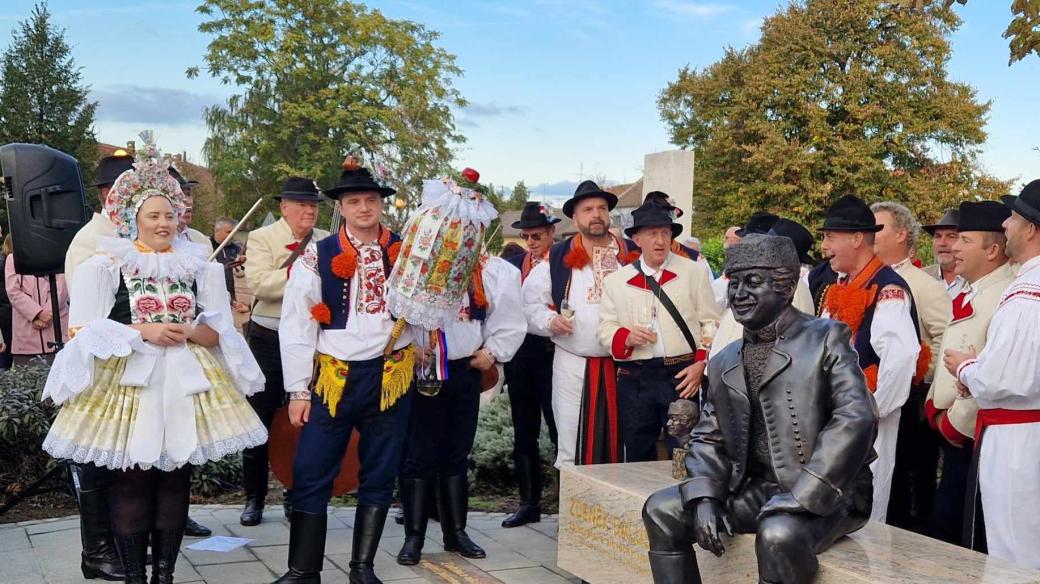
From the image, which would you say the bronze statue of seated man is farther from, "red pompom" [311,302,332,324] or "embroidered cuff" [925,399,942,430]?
"red pompom" [311,302,332,324]

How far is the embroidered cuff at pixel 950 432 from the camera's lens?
4.88m

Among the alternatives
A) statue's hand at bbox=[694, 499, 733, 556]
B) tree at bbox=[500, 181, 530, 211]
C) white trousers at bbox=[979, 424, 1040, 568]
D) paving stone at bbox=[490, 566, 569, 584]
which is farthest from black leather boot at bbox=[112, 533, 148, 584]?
tree at bbox=[500, 181, 530, 211]

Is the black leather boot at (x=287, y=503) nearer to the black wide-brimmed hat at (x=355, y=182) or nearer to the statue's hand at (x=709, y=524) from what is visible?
the black wide-brimmed hat at (x=355, y=182)

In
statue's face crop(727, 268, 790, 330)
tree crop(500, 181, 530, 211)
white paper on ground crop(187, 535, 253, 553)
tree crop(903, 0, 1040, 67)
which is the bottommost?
white paper on ground crop(187, 535, 253, 553)

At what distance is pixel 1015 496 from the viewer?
4.21 meters

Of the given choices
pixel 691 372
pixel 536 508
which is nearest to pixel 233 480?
pixel 536 508

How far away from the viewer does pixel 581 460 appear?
6.18m

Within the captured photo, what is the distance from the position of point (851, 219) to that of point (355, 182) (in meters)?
2.70

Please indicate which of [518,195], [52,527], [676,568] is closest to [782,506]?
[676,568]

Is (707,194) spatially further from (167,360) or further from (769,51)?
(167,360)

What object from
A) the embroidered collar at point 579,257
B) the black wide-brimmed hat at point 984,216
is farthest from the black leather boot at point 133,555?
the black wide-brimmed hat at point 984,216

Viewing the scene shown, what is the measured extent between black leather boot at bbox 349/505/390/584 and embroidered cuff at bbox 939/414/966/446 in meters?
2.93

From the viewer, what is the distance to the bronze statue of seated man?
3322mm

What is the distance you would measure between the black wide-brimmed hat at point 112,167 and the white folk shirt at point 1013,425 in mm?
4694
